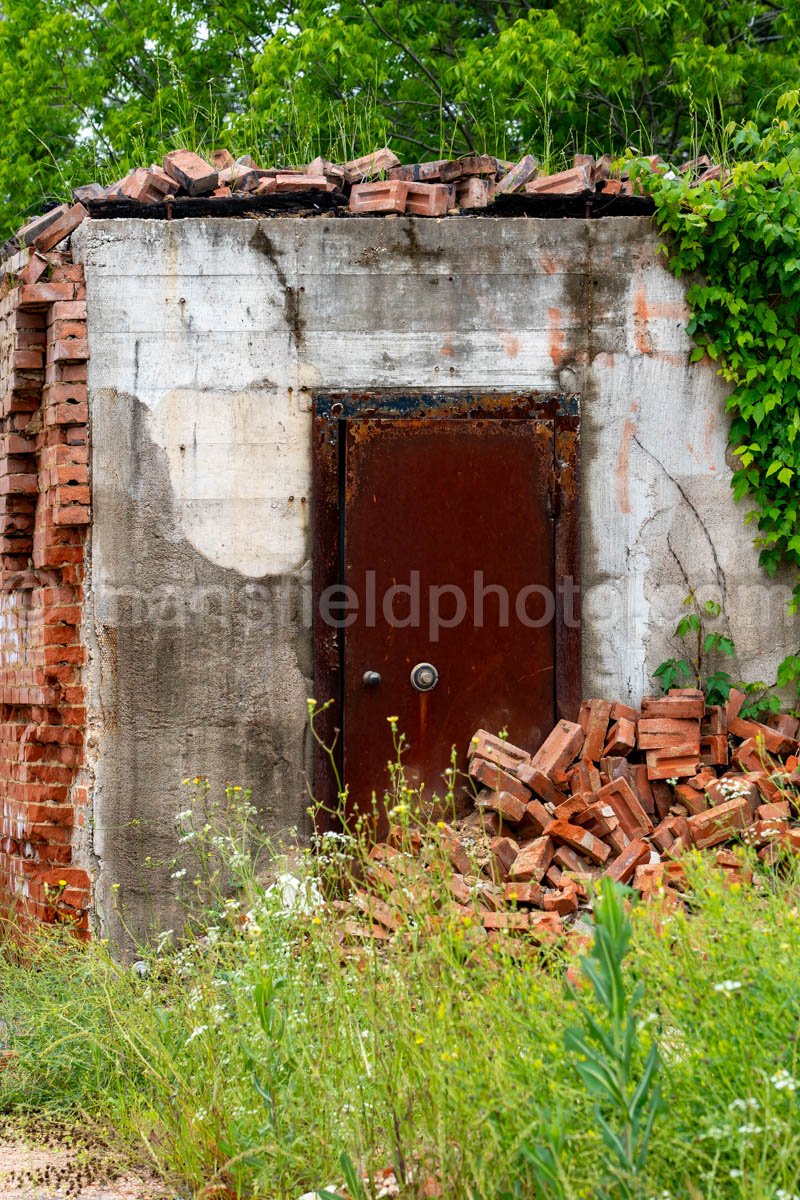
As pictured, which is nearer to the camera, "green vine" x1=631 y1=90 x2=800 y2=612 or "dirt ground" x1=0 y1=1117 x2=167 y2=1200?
"dirt ground" x1=0 y1=1117 x2=167 y2=1200

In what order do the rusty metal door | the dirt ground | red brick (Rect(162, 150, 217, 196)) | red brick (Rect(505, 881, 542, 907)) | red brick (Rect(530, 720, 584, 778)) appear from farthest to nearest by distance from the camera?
red brick (Rect(162, 150, 217, 196))
the rusty metal door
red brick (Rect(530, 720, 584, 778))
red brick (Rect(505, 881, 542, 907))
the dirt ground

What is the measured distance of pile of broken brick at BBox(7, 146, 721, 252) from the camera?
6.01m

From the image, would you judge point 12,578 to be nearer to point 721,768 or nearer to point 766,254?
point 721,768

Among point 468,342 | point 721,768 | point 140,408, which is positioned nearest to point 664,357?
point 468,342

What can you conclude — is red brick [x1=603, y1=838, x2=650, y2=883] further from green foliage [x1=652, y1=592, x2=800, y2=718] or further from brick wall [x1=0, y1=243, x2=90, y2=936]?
brick wall [x1=0, y1=243, x2=90, y2=936]

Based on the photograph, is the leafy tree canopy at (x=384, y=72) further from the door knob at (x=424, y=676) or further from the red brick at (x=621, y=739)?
the red brick at (x=621, y=739)

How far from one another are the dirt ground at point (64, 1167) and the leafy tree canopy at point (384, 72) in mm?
7014

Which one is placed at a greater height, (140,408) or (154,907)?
(140,408)

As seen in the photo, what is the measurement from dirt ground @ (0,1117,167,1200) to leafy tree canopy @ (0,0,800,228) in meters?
7.01

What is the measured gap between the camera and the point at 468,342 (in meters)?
6.01

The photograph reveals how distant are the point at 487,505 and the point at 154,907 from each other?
250 centimetres

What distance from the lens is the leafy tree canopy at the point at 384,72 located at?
12.0 m

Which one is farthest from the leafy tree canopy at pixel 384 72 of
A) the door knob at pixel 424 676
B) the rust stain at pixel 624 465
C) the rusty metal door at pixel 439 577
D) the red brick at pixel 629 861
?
the red brick at pixel 629 861

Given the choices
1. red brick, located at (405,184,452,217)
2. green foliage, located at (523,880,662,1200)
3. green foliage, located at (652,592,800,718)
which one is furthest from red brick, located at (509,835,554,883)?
red brick, located at (405,184,452,217)
